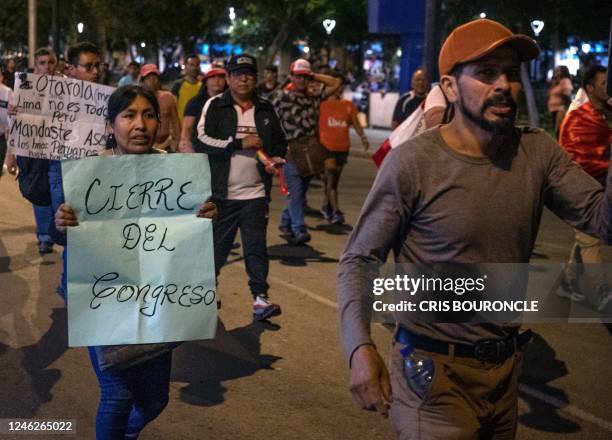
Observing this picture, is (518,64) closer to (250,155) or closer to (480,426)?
(480,426)

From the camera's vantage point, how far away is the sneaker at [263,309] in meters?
7.73

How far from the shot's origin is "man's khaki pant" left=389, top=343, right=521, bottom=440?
3.12 meters

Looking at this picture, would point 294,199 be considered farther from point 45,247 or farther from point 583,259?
point 583,259

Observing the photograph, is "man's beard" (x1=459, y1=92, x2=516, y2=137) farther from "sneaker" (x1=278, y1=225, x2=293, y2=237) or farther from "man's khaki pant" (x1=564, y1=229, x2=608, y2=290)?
"sneaker" (x1=278, y1=225, x2=293, y2=237)

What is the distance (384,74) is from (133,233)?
50.8 metres

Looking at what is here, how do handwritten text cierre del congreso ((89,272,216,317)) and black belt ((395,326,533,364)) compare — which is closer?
black belt ((395,326,533,364))

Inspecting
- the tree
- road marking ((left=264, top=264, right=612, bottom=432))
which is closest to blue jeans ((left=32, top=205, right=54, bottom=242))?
road marking ((left=264, top=264, right=612, bottom=432))

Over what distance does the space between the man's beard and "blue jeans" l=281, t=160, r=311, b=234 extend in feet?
26.9

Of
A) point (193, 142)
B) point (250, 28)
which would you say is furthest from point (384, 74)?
point (193, 142)

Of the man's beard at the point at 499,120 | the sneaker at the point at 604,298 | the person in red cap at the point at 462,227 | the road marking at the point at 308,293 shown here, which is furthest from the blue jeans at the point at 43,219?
the man's beard at the point at 499,120

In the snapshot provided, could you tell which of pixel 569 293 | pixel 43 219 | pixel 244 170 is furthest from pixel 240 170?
pixel 43 219

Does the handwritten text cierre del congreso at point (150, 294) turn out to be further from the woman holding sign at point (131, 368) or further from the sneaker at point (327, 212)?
the sneaker at point (327, 212)

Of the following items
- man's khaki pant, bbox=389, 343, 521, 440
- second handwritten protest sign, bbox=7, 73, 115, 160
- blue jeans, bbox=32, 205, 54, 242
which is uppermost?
second handwritten protest sign, bbox=7, 73, 115, 160

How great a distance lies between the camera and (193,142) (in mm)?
8195
